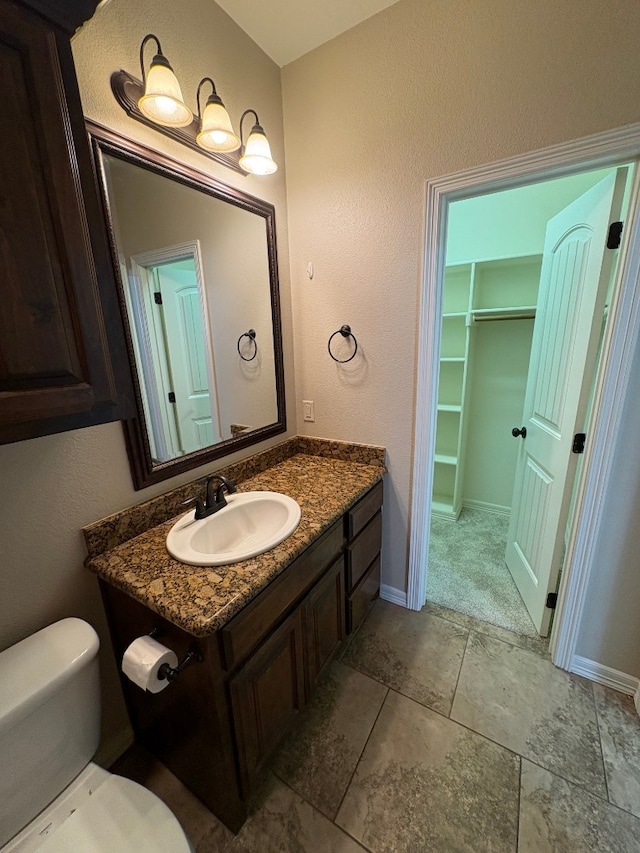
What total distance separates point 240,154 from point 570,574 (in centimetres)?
223

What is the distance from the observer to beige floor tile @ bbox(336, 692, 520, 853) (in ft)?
3.30

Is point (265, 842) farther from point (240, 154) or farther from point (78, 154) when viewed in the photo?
point (240, 154)

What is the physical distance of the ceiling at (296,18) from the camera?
1250mm

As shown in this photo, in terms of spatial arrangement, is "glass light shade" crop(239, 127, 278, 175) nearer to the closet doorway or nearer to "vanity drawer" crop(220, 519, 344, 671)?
the closet doorway

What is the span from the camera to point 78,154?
0.63 m

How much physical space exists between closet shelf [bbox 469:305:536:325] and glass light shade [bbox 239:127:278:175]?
168 cm

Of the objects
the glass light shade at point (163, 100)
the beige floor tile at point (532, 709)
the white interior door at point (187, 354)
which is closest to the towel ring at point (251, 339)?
the white interior door at point (187, 354)

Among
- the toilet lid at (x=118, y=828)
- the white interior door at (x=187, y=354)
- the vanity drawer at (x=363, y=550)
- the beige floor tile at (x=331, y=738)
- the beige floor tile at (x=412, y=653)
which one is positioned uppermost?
the white interior door at (x=187, y=354)

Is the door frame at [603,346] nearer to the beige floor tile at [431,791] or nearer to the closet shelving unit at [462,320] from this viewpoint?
the beige floor tile at [431,791]

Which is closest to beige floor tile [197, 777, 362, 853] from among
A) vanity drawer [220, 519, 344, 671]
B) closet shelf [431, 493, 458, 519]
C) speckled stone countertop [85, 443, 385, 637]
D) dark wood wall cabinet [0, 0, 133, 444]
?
vanity drawer [220, 519, 344, 671]

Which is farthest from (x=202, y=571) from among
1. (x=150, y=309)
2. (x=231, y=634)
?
(x=150, y=309)

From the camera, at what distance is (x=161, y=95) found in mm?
933

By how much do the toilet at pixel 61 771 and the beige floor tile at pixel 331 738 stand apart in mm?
554

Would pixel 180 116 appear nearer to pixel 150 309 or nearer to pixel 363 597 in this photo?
pixel 150 309
